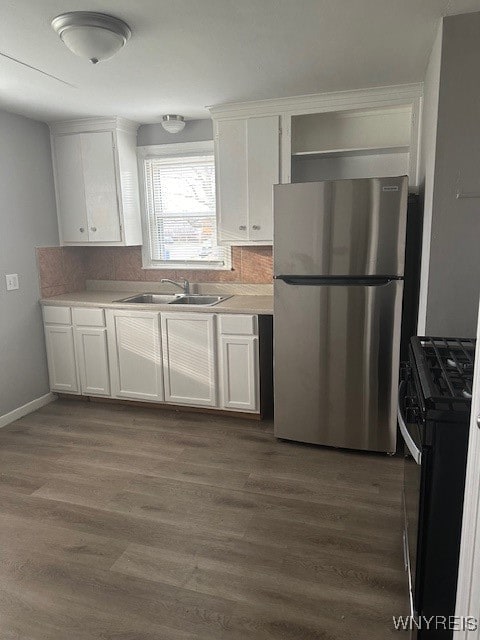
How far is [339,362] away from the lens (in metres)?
2.83

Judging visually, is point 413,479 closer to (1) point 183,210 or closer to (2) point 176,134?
(1) point 183,210

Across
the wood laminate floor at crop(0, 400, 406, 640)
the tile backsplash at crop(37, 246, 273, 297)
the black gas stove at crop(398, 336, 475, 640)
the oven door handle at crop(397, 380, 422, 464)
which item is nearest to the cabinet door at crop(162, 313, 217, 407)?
the wood laminate floor at crop(0, 400, 406, 640)

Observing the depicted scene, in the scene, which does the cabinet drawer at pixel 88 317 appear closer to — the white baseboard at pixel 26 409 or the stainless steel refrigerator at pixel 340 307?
the white baseboard at pixel 26 409

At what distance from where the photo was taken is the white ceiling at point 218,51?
1934mm

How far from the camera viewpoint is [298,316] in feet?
9.48

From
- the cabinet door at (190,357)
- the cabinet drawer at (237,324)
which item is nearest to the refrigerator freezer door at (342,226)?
the cabinet drawer at (237,324)

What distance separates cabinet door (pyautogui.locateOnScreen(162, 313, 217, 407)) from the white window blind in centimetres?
73

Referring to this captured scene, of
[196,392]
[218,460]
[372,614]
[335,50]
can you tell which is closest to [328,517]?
[372,614]

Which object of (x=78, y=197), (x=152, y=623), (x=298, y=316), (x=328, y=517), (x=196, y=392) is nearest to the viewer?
(x=152, y=623)

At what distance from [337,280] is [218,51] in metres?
1.40

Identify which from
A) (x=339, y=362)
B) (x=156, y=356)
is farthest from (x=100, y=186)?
(x=339, y=362)

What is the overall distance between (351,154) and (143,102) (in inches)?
60.6

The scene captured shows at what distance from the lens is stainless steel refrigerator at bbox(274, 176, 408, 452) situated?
8.72 ft

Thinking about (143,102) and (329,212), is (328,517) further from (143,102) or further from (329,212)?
(143,102)
